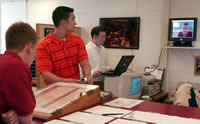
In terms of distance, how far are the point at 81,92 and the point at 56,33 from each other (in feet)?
2.87

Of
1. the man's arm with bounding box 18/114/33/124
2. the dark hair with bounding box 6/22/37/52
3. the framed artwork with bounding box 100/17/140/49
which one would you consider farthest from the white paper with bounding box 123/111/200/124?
the framed artwork with bounding box 100/17/140/49

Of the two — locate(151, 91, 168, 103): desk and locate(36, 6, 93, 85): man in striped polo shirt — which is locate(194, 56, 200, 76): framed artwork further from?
locate(36, 6, 93, 85): man in striped polo shirt

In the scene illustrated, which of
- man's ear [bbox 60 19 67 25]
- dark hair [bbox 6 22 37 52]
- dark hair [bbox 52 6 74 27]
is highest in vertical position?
dark hair [bbox 52 6 74 27]

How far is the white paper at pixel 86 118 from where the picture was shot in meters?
1.50

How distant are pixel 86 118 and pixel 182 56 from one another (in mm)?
3040

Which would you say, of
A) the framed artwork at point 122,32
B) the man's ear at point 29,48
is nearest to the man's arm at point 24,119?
the man's ear at point 29,48

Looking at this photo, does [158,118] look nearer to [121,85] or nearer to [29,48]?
[29,48]

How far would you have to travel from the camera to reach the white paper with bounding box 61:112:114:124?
150 cm

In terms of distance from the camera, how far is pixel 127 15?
179 inches

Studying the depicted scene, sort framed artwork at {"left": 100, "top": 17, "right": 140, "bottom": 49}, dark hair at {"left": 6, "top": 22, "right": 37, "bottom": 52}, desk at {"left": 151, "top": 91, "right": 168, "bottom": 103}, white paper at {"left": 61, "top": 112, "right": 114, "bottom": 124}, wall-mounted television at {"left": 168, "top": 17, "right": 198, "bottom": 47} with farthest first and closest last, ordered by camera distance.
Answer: framed artwork at {"left": 100, "top": 17, "right": 140, "bottom": 49}, wall-mounted television at {"left": 168, "top": 17, "right": 198, "bottom": 47}, desk at {"left": 151, "top": 91, "right": 168, "bottom": 103}, white paper at {"left": 61, "top": 112, "right": 114, "bottom": 124}, dark hair at {"left": 6, "top": 22, "right": 37, "bottom": 52}

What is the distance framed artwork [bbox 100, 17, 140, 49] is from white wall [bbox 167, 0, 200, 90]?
2.11ft

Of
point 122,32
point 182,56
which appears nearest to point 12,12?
point 122,32

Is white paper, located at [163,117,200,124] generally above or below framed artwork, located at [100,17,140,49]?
below

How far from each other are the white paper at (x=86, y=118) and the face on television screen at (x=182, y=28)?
2.85m
